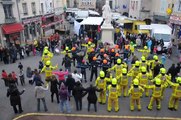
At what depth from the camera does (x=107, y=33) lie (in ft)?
62.1

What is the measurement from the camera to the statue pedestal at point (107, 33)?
18703 millimetres

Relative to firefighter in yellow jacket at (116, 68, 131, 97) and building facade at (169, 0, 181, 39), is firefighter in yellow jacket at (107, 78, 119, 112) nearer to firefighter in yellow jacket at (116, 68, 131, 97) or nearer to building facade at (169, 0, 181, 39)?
firefighter in yellow jacket at (116, 68, 131, 97)

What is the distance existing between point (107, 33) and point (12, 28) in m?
12.7

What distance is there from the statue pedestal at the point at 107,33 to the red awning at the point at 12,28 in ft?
39.5

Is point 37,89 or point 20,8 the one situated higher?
point 20,8

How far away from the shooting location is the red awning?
24372 mm

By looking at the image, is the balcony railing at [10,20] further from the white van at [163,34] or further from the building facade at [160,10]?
the building facade at [160,10]

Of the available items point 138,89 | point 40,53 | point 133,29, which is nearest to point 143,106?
point 138,89

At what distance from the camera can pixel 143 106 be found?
9.87 metres

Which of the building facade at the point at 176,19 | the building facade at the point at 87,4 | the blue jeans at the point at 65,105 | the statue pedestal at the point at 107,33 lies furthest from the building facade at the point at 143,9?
the blue jeans at the point at 65,105

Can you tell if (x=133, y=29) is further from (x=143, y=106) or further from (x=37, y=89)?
(x=37, y=89)

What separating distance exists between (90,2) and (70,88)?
51.4 m

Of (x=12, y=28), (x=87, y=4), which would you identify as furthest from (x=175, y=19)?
(x=87, y=4)

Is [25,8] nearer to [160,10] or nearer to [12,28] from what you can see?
[12,28]
